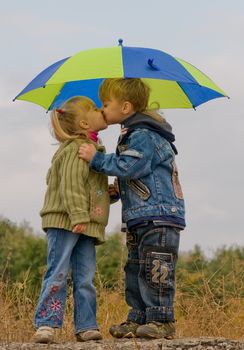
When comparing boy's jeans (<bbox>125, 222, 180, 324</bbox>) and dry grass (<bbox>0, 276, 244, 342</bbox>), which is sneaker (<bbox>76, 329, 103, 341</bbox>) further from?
dry grass (<bbox>0, 276, 244, 342</bbox>)

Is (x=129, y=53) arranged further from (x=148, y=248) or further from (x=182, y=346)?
(x=182, y=346)

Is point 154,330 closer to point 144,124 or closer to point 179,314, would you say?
point 144,124

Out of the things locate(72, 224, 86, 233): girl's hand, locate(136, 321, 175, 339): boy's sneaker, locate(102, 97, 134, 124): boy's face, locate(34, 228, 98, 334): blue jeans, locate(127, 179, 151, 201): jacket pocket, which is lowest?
locate(136, 321, 175, 339): boy's sneaker

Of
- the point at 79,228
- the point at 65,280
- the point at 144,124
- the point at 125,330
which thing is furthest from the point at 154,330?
the point at 144,124

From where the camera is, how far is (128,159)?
20.2 feet

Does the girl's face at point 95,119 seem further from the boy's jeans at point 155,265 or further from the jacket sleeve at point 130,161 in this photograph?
the boy's jeans at point 155,265

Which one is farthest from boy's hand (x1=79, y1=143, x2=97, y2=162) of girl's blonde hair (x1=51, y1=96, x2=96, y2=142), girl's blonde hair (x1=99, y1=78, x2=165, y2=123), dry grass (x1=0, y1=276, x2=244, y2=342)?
dry grass (x1=0, y1=276, x2=244, y2=342)

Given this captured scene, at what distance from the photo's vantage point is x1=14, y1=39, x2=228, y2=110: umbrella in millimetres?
6211

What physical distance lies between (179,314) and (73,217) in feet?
10.8

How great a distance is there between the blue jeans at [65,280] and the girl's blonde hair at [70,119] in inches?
26.9

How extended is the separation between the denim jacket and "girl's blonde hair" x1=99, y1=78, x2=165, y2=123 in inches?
3.6

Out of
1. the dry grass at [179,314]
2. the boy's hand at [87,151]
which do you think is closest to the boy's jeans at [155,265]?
the boy's hand at [87,151]

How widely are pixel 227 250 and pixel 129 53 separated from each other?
838 cm

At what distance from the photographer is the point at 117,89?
21.0 feet
